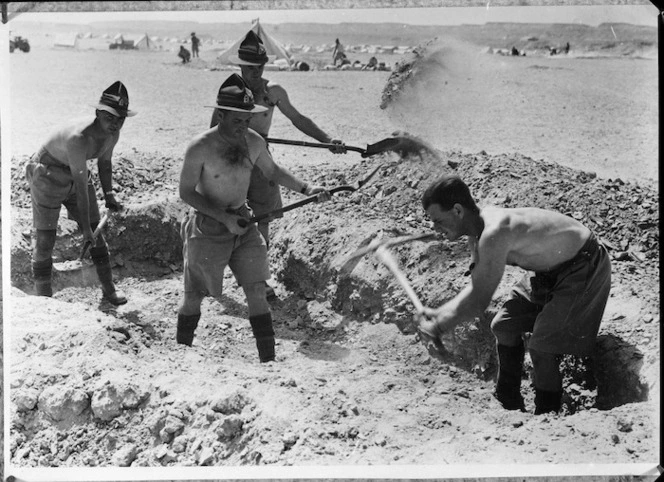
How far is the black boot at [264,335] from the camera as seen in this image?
15.9 ft

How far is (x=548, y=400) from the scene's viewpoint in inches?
169

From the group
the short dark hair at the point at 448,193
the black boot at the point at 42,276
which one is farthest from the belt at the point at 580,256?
the black boot at the point at 42,276

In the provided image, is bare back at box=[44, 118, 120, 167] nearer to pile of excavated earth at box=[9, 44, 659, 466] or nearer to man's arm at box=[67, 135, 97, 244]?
man's arm at box=[67, 135, 97, 244]

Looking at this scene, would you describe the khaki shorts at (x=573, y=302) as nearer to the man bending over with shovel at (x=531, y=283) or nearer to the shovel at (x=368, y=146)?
the man bending over with shovel at (x=531, y=283)

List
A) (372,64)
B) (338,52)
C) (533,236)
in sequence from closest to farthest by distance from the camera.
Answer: (533,236) → (338,52) → (372,64)

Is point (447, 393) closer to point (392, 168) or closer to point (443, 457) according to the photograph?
point (443, 457)

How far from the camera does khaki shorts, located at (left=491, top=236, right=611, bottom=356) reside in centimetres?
416

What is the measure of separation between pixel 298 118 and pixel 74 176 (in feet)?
5.08

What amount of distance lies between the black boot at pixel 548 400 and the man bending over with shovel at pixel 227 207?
160cm

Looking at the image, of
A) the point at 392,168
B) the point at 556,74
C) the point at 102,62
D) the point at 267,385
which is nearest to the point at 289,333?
the point at 267,385

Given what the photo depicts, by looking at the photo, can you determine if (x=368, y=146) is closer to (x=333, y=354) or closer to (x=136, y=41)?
(x=333, y=354)

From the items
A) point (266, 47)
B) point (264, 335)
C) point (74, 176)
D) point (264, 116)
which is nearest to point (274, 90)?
point (264, 116)

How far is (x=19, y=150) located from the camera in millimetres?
4961

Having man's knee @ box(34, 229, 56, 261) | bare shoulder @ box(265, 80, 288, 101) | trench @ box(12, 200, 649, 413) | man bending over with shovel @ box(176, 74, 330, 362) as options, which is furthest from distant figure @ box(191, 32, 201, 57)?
man's knee @ box(34, 229, 56, 261)
